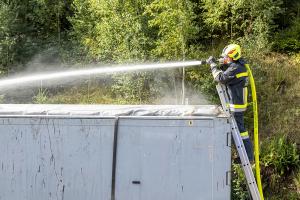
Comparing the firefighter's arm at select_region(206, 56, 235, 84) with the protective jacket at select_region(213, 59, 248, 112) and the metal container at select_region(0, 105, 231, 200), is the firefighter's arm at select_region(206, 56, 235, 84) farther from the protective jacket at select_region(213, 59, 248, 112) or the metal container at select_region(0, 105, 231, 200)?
the metal container at select_region(0, 105, 231, 200)

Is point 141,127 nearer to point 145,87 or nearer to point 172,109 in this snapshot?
point 172,109

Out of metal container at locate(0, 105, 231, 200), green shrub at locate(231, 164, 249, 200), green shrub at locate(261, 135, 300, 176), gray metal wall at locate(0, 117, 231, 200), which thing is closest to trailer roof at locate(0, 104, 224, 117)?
metal container at locate(0, 105, 231, 200)

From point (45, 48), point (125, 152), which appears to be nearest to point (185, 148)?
point (125, 152)

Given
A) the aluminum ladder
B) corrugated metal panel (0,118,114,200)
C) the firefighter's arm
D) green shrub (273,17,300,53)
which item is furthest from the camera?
green shrub (273,17,300,53)

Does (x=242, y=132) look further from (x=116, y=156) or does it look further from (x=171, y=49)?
(x=171, y=49)

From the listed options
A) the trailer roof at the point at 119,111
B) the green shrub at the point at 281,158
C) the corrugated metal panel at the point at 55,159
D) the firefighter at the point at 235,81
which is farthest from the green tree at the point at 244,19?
the corrugated metal panel at the point at 55,159

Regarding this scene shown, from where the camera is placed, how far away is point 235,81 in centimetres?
576

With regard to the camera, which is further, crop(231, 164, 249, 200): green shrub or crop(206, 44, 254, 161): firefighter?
crop(231, 164, 249, 200): green shrub

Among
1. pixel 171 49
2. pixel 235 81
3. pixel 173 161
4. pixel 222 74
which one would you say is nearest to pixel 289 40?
pixel 171 49

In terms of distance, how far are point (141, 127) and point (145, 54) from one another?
654 cm

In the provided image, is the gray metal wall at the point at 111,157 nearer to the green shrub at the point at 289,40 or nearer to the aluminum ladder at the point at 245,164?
the aluminum ladder at the point at 245,164

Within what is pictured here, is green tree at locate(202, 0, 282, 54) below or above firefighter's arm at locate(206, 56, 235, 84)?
above

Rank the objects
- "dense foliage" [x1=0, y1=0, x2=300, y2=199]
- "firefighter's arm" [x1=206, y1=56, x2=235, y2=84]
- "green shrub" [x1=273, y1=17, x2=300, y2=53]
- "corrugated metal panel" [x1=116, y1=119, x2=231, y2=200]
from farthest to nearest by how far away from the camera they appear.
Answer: "green shrub" [x1=273, y1=17, x2=300, y2=53], "dense foliage" [x1=0, y1=0, x2=300, y2=199], "firefighter's arm" [x1=206, y1=56, x2=235, y2=84], "corrugated metal panel" [x1=116, y1=119, x2=231, y2=200]

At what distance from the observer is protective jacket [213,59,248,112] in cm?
563
